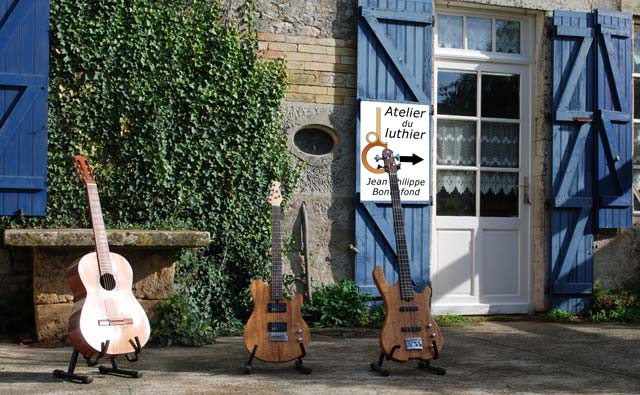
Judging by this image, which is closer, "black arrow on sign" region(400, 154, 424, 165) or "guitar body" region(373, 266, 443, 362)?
"guitar body" region(373, 266, 443, 362)

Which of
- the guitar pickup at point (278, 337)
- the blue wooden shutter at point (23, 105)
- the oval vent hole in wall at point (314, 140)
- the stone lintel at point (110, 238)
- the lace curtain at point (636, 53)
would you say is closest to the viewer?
the guitar pickup at point (278, 337)

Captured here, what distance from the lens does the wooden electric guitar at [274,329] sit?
4426 millimetres

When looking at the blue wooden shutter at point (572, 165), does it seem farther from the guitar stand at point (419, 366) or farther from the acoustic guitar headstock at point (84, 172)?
the acoustic guitar headstock at point (84, 172)

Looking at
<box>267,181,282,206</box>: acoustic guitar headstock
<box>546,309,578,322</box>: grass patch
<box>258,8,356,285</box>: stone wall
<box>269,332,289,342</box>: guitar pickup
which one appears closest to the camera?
<box>269,332,289,342</box>: guitar pickup

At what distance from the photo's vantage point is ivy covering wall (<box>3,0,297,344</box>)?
6008 mm

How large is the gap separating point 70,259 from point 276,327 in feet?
6.20

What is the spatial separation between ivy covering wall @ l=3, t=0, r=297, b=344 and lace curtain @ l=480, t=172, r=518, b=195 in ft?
6.08

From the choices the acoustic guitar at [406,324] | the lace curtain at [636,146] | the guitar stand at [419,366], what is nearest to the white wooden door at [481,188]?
the lace curtain at [636,146]

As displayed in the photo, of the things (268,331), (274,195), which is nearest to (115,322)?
(268,331)

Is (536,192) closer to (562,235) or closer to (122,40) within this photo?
(562,235)

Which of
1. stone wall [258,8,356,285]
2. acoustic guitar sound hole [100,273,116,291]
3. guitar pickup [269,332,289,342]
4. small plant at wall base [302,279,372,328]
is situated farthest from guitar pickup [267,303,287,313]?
stone wall [258,8,356,285]

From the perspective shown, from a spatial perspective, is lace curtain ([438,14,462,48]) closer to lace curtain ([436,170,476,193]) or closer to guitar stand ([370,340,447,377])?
lace curtain ([436,170,476,193])

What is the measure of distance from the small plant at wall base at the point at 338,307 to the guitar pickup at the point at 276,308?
72.7 inches

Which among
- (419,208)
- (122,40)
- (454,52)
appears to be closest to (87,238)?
(122,40)
